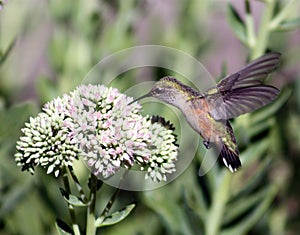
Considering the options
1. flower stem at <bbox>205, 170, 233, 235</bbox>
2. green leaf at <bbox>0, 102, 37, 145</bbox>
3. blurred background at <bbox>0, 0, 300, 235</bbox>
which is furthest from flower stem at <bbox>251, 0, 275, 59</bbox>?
green leaf at <bbox>0, 102, 37, 145</bbox>

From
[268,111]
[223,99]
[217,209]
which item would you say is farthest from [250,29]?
[223,99]

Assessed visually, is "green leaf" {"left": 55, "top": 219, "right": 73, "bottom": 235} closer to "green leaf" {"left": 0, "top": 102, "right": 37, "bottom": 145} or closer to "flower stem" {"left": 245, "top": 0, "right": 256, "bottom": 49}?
"green leaf" {"left": 0, "top": 102, "right": 37, "bottom": 145}

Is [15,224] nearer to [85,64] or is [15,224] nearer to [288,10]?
[85,64]

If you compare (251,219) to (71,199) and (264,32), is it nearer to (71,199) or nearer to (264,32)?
(264,32)

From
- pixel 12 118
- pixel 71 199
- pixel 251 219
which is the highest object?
pixel 12 118

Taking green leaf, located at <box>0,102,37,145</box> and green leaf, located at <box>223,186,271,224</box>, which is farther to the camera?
green leaf, located at <box>223,186,271,224</box>

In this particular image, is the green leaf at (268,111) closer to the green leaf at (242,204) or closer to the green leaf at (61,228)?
the green leaf at (242,204)
